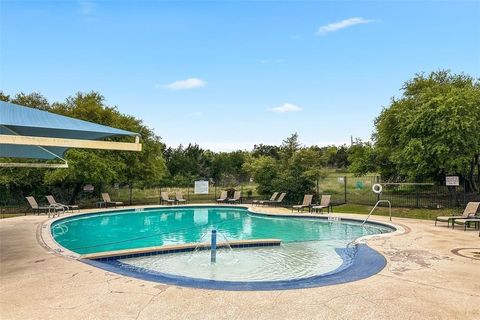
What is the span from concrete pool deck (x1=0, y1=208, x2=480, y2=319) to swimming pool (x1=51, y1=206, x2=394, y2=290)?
20.3 inches

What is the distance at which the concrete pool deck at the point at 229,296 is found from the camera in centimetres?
454

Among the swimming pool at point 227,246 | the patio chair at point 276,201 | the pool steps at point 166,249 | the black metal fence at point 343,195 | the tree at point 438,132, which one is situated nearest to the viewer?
the swimming pool at point 227,246

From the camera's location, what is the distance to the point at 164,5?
1210cm

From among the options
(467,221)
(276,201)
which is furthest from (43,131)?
(276,201)

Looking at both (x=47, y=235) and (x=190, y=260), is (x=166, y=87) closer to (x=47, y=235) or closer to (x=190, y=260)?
(x=47, y=235)

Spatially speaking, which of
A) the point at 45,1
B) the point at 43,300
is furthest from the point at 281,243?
the point at 45,1

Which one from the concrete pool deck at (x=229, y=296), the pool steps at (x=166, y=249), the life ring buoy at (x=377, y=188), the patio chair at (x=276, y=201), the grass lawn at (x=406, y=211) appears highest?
the life ring buoy at (x=377, y=188)

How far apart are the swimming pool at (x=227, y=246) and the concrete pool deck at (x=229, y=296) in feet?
1.69

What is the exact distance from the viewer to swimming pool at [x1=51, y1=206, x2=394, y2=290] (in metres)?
7.14

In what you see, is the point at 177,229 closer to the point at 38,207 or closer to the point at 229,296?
the point at 38,207

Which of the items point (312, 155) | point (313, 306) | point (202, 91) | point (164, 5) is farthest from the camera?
point (202, 91)

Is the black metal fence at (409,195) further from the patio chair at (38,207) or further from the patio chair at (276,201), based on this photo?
the patio chair at (38,207)

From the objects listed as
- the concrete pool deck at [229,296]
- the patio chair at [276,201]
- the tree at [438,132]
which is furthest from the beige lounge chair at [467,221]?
the patio chair at [276,201]

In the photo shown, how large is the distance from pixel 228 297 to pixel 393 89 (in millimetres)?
21768
